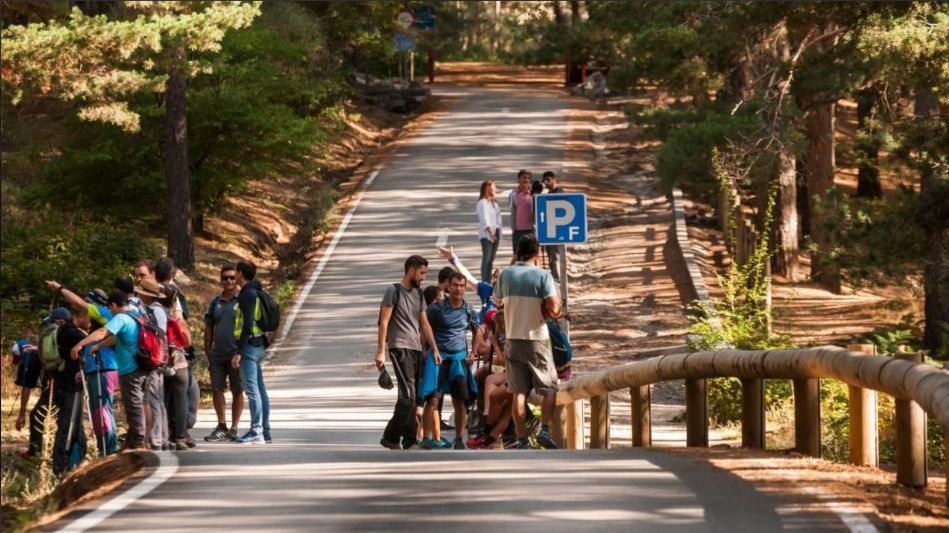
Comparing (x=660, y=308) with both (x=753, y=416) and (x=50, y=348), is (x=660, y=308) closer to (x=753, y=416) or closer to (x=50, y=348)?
(x=50, y=348)

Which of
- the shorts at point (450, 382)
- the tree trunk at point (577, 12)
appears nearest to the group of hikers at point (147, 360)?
the shorts at point (450, 382)

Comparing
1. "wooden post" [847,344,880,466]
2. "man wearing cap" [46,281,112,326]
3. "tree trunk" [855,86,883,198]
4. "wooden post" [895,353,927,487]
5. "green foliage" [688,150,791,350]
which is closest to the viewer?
"wooden post" [895,353,927,487]

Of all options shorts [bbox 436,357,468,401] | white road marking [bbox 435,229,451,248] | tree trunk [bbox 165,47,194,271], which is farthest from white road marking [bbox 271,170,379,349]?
shorts [bbox 436,357,468,401]

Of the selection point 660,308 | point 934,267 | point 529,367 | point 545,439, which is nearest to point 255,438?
point 545,439

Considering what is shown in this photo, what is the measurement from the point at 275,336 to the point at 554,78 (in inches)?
1790

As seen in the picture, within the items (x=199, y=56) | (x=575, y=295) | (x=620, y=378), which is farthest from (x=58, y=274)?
(x=620, y=378)

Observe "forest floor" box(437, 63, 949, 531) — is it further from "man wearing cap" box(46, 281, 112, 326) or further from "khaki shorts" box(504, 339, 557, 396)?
"man wearing cap" box(46, 281, 112, 326)

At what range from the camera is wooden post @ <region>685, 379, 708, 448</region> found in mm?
12922

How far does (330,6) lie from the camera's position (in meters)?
50.4

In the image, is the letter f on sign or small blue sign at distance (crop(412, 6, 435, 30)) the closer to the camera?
the letter f on sign

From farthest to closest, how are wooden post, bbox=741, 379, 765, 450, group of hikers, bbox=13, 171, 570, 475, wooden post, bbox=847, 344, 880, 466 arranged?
group of hikers, bbox=13, 171, 570, 475
wooden post, bbox=741, 379, 765, 450
wooden post, bbox=847, 344, 880, 466

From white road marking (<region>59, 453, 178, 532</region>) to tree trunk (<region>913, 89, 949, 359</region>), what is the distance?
9838 millimetres

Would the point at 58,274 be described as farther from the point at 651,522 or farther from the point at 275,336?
the point at 651,522

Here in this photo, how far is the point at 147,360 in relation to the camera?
47.3ft
